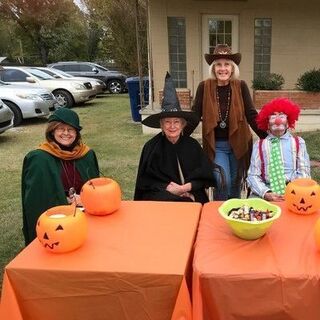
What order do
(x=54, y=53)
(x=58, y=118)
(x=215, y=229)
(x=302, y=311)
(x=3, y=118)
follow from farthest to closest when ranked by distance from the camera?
(x=54, y=53) → (x=3, y=118) → (x=58, y=118) → (x=215, y=229) → (x=302, y=311)

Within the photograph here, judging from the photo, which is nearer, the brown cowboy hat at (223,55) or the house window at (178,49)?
the brown cowboy hat at (223,55)

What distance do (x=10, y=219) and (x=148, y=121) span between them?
2459mm

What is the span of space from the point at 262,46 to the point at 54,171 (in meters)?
9.09

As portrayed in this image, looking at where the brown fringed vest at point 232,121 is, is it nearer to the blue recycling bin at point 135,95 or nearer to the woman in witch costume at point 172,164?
the woman in witch costume at point 172,164

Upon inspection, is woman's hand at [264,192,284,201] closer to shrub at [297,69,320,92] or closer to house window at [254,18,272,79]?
shrub at [297,69,320,92]

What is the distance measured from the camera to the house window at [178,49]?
1043 cm

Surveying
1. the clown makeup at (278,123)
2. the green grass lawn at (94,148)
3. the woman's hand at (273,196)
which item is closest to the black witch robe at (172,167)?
the woman's hand at (273,196)

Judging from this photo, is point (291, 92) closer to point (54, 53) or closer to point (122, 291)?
point (122, 291)

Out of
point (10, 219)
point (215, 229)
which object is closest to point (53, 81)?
point (10, 219)

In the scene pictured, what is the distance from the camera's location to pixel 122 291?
1892 mm

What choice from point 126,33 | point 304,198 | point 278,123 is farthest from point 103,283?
point 126,33

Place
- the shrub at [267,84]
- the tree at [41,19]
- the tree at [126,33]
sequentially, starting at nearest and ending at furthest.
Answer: the shrub at [267,84] < the tree at [126,33] < the tree at [41,19]

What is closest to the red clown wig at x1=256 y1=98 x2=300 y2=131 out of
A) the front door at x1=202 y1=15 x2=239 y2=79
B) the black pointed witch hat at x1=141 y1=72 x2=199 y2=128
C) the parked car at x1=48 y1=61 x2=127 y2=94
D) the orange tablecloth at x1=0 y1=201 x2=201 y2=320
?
the black pointed witch hat at x1=141 y1=72 x2=199 y2=128

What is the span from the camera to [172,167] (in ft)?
11.2
